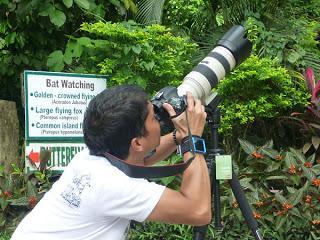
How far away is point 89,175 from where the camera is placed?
6.21 feet

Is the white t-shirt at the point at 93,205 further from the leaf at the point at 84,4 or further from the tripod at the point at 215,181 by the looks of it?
the leaf at the point at 84,4

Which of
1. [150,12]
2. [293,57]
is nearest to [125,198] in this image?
[293,57]

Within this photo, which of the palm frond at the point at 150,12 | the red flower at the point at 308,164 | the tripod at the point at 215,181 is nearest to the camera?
the tripod at the point at 215,181

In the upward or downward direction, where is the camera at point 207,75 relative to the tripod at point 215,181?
upward

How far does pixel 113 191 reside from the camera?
185cm

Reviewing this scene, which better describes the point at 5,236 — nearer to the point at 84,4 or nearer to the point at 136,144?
the point at 84,4

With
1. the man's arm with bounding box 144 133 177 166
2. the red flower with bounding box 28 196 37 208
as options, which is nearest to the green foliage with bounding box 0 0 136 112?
the red flower with bounding box 28 196 37 208

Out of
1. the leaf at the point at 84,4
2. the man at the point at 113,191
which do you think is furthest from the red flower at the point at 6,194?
the man at the point at 113,191

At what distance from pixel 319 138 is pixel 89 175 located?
8.96 feet

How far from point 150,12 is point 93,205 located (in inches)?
149

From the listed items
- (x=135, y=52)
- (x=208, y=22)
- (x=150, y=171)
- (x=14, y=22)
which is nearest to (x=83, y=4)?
(x=135, y=52)

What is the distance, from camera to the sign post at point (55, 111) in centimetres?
396

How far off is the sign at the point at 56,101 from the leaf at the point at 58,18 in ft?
1.48

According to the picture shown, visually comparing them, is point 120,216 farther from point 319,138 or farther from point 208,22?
point 208,22
